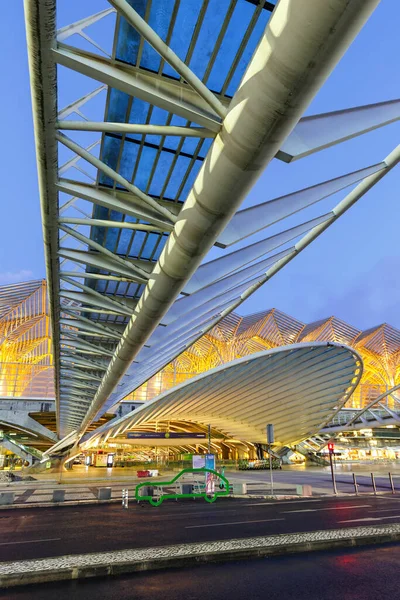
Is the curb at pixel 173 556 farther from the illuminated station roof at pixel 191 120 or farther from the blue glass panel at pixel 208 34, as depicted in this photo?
the blue glass panel at pixel 208 34

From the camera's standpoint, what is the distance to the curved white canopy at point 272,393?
2936cm

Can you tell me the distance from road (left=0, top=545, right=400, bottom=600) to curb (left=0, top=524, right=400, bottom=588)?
21 centimetres

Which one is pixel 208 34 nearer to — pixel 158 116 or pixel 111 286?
pixel 158 116

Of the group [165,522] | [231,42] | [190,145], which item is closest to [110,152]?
[190,145]

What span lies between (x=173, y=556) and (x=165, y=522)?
4.88 m

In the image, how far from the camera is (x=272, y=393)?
34.3 metres

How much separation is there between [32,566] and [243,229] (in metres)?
6.72

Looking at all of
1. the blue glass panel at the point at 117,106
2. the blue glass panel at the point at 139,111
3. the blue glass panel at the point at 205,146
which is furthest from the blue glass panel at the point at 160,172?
the blue glass panel at the point at 117,106

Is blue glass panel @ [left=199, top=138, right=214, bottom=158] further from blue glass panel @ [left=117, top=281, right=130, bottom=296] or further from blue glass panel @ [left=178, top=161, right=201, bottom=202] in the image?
blue glass panel @ [left=117, top=281, right=130, bottom=296]

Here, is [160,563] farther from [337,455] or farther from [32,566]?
[337,455]

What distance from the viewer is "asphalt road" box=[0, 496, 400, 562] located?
811 cm

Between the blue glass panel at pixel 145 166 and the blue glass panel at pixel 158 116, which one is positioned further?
the blue glass panel at pixel 145 166

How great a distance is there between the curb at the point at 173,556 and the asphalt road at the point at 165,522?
105 centimetres

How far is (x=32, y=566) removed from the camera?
5980 mm
